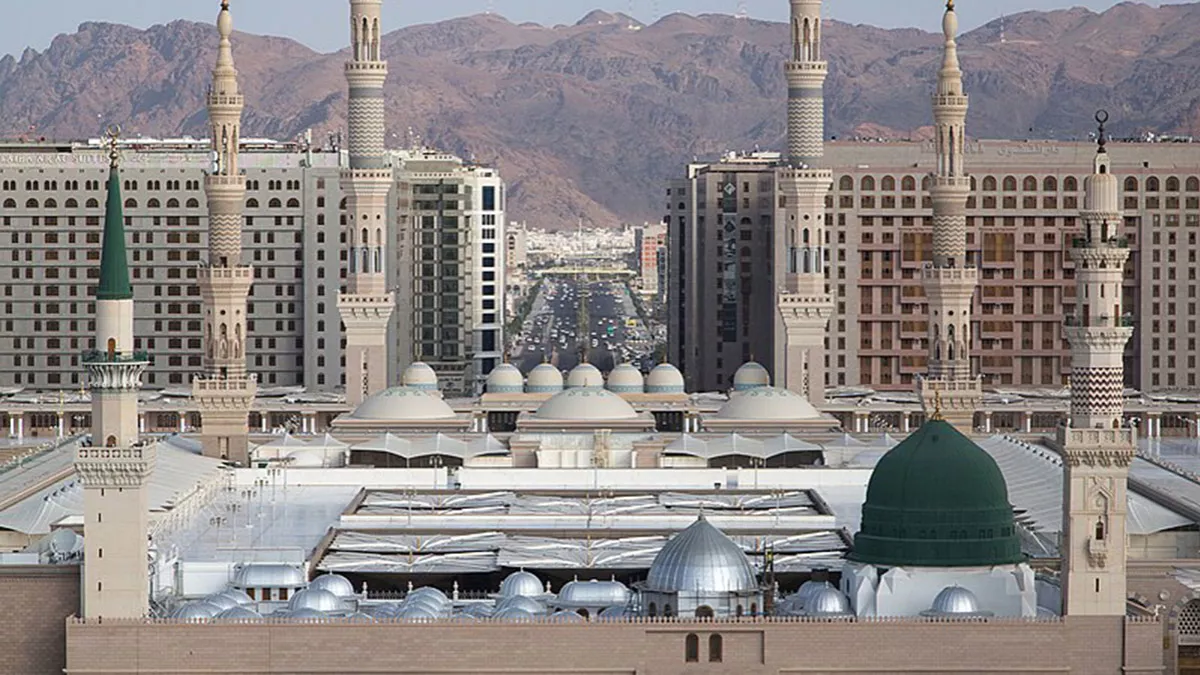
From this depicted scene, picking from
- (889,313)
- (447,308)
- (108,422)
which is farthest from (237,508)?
(447,308)

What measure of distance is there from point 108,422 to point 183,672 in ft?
19.2

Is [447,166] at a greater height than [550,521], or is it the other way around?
[447,166]

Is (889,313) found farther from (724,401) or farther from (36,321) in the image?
(36,321)

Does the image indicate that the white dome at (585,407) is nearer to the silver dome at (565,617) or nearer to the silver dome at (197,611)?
the silver dome at (565,617)

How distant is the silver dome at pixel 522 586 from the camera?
196 feet

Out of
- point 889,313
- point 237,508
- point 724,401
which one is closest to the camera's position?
point 237,508

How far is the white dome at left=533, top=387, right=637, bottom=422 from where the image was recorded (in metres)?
91.7

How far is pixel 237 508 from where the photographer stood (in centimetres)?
7362

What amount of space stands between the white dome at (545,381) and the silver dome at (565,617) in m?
46.9

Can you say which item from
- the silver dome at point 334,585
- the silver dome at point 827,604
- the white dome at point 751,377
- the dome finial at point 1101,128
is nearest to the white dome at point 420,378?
the white dome at point 751,377

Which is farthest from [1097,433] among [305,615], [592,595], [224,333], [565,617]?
[224,333]

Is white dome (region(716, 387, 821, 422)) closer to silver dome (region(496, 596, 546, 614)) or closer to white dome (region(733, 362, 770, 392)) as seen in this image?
white dome (region(733, 362, 770, 392))

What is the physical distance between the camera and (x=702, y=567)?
5675 cm

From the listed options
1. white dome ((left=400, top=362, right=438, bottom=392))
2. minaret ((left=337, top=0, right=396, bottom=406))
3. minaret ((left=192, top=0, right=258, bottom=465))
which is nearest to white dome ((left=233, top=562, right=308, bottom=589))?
minaret ((left=192, top=0, right=258, bottom=465))
